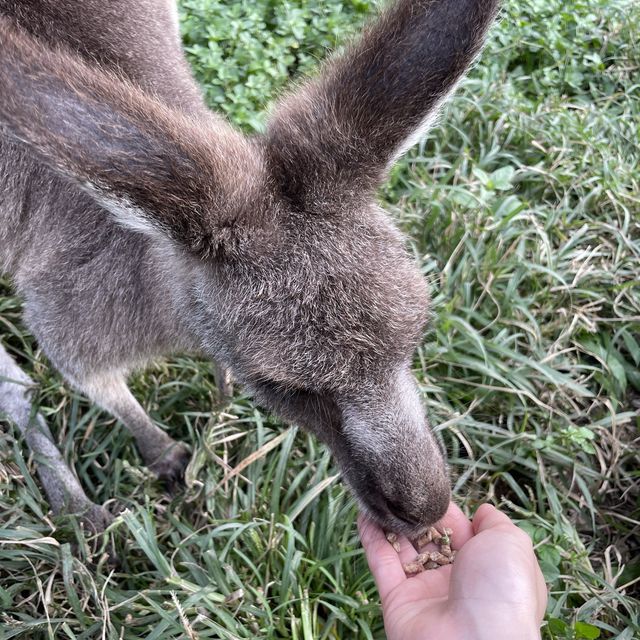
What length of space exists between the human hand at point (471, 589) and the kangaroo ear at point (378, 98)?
1.39 meters

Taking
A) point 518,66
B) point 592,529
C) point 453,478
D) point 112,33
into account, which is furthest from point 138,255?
point 518,66

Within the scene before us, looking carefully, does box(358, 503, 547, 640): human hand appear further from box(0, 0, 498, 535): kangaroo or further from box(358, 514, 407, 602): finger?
box(0, 0, 498, 535): kangaroo

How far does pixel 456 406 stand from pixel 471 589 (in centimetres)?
165

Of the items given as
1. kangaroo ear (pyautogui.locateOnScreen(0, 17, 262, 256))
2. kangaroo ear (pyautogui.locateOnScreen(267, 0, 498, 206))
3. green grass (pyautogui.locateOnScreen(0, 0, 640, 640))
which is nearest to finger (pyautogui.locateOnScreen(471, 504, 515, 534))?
green grass (pyautogui.locateOnScreen(0, 0, 640, 640))

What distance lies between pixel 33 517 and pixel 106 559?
442mm

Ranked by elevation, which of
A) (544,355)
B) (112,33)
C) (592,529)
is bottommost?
(592,529)

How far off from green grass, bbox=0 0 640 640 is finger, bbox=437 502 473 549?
0.55 meters

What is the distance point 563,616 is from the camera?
10.8 feet

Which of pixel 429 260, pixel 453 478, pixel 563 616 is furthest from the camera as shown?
pixel 429 260

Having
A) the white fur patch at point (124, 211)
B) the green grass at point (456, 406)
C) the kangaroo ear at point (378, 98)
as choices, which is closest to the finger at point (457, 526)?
the green grass at point (456, 406)

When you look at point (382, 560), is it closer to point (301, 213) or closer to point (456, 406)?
point (456, 406)

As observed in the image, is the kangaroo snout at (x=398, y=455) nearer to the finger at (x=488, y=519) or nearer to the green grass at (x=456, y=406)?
the finger at (x=488, y=519)

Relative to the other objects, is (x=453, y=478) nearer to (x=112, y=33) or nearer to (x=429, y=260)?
(x=429, y=260)

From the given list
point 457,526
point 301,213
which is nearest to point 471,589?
point 457,526
